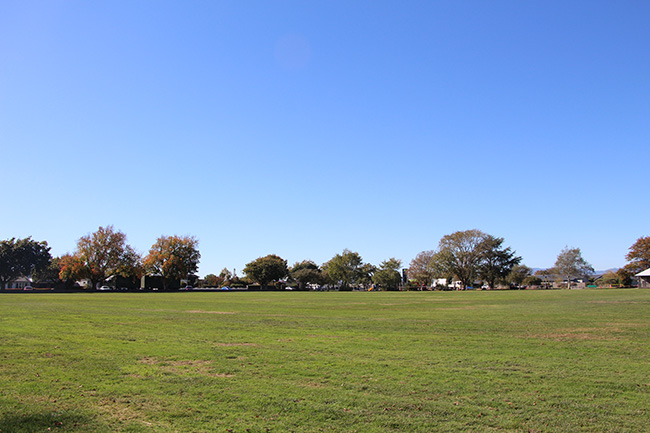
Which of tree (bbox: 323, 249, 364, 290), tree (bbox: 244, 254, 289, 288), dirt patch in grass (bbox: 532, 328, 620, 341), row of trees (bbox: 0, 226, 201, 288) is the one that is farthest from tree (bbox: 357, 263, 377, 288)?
dirt patch in grass (bbox: 532, 328, 620, 341)

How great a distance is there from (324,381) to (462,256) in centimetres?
11175

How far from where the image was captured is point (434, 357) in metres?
10.7

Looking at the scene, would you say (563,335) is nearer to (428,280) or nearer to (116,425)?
(116,425)

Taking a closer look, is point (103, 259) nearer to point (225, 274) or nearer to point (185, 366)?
point (225, 274)

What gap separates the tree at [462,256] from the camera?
372 feet

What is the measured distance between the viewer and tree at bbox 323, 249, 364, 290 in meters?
130

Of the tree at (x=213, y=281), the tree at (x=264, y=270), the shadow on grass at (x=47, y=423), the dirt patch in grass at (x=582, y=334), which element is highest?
the tree at (x=264, y=270)

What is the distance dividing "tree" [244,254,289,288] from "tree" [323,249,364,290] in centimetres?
1689

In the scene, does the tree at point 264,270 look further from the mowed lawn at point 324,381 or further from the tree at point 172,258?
the mowed lawn at point 324,381

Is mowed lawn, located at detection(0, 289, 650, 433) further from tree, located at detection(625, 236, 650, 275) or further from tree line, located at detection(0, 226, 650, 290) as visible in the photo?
tree, located at detection(625, 236, 650, 275)

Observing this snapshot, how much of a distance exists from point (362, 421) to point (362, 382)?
218 centimetres

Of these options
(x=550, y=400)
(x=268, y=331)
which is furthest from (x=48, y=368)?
(x=550, y=400)

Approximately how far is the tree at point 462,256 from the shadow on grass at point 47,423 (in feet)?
368

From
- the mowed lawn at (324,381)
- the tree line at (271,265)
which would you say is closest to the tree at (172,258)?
the tree line at (271,265)
